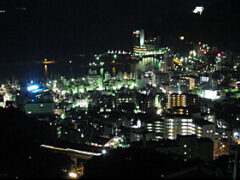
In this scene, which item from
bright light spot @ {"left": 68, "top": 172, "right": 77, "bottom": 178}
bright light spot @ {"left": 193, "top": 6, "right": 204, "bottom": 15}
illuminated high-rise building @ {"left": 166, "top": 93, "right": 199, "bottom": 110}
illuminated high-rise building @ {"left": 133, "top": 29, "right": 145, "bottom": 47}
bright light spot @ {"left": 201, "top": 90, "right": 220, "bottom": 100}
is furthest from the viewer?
illuminated high-rise building @ {"left": 133, "top": 29, "right": 145, "bottom": 47}

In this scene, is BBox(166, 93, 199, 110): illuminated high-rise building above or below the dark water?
below

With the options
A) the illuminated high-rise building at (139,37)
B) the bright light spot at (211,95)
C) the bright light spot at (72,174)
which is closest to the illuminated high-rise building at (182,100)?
the bright light spot at (211,95)

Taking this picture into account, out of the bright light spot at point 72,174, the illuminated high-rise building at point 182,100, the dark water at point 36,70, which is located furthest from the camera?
the dark water at point 36,70

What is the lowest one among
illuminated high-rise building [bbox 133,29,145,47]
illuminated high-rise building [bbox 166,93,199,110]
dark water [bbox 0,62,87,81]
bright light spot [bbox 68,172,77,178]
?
bright light spot [bbox 68,172,77,178]

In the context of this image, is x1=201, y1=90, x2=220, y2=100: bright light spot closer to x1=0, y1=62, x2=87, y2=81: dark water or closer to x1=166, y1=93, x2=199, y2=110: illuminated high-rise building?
x1=166, y1=93, x2=199, y2=110: illuminated high-rise building

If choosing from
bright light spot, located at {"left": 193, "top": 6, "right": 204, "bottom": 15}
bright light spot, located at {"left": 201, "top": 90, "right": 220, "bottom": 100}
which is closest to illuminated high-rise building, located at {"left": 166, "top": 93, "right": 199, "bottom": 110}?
bright light spot, located at {"left": 201, "top": 90, "right": 220, "bottom": 100}

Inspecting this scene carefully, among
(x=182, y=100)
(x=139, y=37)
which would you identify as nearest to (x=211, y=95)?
(x=182, y=100)

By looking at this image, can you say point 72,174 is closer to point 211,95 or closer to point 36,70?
point 211,95

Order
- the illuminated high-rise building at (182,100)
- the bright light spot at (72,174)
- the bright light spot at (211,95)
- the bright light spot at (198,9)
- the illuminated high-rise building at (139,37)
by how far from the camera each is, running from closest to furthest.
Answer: the bright light spot at (72,174) → the illuminated high-rise building at (182,100) → the bright light spot at (211,95) → the bright light spot at (198,9) → the illuminated high-rise building at (139,37)

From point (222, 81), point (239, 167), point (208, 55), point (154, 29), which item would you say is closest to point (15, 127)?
point (239, 167)

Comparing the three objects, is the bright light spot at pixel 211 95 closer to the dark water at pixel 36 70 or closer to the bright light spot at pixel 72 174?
the bright light spot at pixel 72 174

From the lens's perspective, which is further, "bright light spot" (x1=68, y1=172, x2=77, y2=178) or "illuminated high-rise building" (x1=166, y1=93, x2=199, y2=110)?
"illuminated high-rise building" (x1=166, y1=93, x2=199, y2=110)

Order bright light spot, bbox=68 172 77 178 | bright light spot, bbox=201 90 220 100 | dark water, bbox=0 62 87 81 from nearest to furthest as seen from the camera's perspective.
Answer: bright light spot, bbox=68 172 77 178 → bright light spot, bbox=201 90 220 100 → dark water, bbox=0 62 87 81
